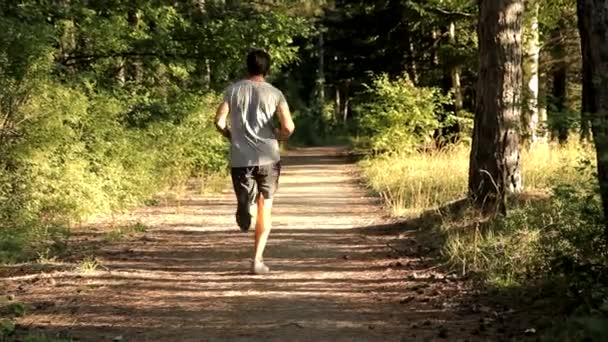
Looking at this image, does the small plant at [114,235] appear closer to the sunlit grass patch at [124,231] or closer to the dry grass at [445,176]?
the sunlit grass patch at [124,231]

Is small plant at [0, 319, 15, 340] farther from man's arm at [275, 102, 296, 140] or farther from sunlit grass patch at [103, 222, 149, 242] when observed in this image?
sunlit grass patch at [103, 222, 149, 242]

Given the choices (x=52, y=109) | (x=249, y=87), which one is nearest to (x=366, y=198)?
(x=52, y=109)

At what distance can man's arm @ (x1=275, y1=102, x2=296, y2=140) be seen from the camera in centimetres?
786

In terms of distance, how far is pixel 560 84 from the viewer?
28984 mm

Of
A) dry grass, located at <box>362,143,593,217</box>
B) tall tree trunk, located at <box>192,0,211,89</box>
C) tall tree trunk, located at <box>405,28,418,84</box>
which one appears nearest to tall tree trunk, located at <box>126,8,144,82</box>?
tall tree trunk, located at <box>192,0,211,89</box>

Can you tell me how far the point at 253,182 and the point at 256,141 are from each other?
1.35 ft

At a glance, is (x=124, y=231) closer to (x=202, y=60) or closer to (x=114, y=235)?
(x=114, y=235)

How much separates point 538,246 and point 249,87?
3.18 metres

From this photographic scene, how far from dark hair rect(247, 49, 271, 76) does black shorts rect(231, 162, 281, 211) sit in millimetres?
967

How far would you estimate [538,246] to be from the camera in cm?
719

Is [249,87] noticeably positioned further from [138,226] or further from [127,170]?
[127,170]

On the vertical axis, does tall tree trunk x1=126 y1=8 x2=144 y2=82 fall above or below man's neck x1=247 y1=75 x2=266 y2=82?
above

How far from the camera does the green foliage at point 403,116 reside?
22.1 metres

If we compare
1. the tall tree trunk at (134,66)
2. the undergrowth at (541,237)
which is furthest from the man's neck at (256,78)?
the tall tree trunk at (134,66)
